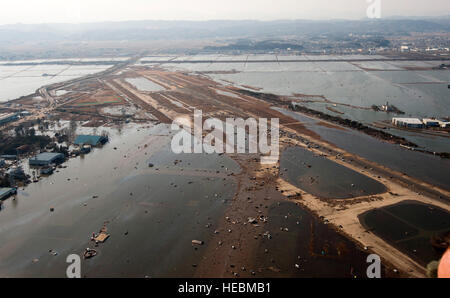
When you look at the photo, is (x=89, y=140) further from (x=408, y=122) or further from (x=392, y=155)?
(x=408, y=122)

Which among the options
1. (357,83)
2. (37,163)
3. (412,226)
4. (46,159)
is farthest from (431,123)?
(37,163)

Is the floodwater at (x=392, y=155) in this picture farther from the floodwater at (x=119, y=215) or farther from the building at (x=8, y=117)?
the building at (x=8, y=117)

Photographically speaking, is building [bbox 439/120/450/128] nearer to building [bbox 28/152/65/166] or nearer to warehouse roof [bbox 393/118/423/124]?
warehouse roof [bbox 393/118/423/124]

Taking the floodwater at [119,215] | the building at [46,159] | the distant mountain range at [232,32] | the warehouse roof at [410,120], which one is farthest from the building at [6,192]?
the distant mountain range at [232,32]

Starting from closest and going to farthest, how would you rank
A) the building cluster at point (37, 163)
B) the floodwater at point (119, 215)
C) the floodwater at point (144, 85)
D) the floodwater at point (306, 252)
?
1. the floodwater at point (306, 252)
2. the floodwater at point (119, 215)
3. the building cluster at point (37, 163)
4. the floodwater at point (144, 85)

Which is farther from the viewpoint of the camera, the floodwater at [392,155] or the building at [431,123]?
the building at [431,123]

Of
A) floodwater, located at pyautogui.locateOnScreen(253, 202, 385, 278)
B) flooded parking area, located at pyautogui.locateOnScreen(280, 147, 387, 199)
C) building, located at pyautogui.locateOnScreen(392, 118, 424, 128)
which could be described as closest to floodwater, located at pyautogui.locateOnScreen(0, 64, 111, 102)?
flooded parking area, located at pyautogui.locateOnScreen(280, 147, 387, 199)
